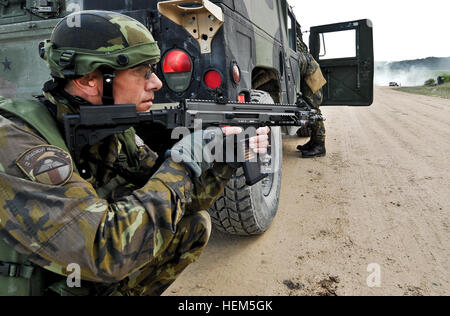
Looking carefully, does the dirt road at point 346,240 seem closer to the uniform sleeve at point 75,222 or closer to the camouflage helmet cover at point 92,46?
the uniform sleeve at point 75,222

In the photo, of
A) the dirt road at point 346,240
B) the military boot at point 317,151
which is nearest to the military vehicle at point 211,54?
the dirt road at point 346,240

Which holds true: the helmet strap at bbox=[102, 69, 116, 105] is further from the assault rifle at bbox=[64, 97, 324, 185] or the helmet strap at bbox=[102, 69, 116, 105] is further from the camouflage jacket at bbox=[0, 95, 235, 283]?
the camouflage jacket at bbox=[0, 95, 235, 283]

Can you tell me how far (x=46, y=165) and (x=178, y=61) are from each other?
53.1 inches

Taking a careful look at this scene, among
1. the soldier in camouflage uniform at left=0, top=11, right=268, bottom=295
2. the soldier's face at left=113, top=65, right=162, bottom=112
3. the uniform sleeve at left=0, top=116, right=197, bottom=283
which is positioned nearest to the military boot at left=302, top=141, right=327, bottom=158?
the soldier in camouflage uniform at left=0, top=11, right=268, bottom=295

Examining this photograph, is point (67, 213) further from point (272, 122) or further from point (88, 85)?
point (272, 122)

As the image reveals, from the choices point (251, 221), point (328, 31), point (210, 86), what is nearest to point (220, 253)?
point (251, 221)

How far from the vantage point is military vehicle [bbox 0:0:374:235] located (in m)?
2.21

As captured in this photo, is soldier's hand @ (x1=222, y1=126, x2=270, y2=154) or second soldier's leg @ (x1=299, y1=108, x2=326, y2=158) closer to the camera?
soldier's hand @ (x1=222, y1=126, x2=270, y2=154)

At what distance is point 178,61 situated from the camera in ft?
7.49

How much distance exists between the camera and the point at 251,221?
2496 mm

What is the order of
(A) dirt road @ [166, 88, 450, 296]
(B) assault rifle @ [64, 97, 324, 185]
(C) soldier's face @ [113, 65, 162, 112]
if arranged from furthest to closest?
(A) dirt road @ [166, 88, 450, 296]
(C) soldier's face @ [113, 65, 162, 112]
(B) assault rifle @ [64, 97, 324, 185]

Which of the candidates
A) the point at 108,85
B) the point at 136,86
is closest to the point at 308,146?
the point at 136,86
